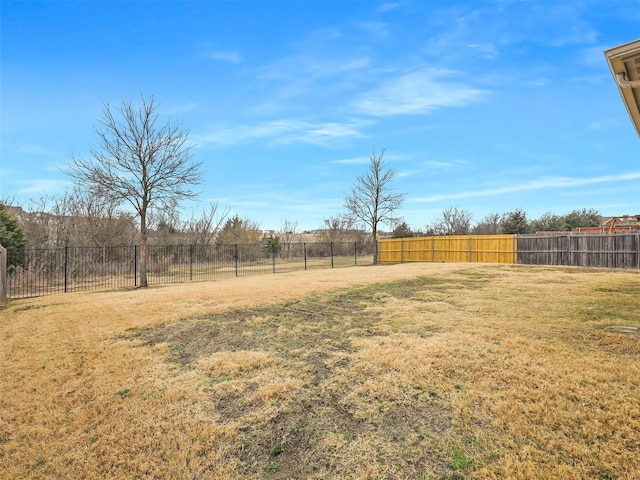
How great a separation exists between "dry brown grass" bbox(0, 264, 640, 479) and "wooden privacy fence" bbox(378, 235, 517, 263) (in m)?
15.4

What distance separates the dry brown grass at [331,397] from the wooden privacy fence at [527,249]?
12.3 m

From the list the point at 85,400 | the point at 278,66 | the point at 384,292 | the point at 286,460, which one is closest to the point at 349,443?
the point at 286,460

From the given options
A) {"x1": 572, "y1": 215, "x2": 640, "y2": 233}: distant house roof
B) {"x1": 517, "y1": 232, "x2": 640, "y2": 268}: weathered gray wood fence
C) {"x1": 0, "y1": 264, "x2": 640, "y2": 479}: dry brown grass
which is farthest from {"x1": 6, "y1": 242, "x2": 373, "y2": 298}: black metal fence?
{"x1": 572, "y1": 215, "x2": 640, "y2": 233}: distant house roof

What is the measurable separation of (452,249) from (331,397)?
22.1 m

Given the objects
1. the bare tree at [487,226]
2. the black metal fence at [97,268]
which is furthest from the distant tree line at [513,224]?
the black metal fence at [97,268]

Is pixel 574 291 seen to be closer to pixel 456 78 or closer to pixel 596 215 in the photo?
pixel 456 78

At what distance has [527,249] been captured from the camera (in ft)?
62.7

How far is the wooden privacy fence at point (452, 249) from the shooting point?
20.4 metres

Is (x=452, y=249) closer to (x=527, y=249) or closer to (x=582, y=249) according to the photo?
(x=527, y=249)

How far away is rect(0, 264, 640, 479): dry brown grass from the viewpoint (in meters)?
2.34

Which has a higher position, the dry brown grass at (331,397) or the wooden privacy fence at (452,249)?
the wooden privacy fence at (452,249)

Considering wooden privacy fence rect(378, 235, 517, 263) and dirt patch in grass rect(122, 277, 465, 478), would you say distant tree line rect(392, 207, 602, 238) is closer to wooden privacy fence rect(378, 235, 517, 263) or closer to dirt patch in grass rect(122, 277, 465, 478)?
wooden privacy fence rect(378, 235, 517, 263)

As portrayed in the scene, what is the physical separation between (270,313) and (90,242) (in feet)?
56.0

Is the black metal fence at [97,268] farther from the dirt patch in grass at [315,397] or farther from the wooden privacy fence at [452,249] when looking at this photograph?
the wooden privacy fence at [452,249]
